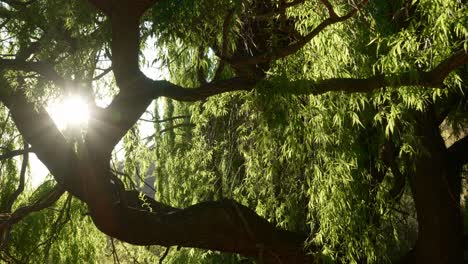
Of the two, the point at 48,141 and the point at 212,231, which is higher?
the point at 48,141

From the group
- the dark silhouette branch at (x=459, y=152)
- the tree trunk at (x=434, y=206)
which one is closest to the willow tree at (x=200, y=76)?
the tree trunk at (x=434, y=206)

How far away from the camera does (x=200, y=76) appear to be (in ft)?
11.3

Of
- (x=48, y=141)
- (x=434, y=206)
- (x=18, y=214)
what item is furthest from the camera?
(x=434, y=206)

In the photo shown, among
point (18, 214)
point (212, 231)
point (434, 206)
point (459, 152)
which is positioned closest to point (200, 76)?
point (212, 231)

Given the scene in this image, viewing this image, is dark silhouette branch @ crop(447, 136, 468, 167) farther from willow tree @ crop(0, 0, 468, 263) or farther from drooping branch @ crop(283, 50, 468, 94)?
drooping branch @ crop(283, 50, 468, 94)

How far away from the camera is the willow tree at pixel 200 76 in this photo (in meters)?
2.71

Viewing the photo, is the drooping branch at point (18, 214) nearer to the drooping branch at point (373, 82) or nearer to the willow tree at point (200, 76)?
the willow tree at point (200, 76)

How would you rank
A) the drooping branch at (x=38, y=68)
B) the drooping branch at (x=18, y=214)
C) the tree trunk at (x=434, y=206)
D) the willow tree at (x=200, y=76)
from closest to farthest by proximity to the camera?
1. the drooping branch at (x=38, y=68)
2. the willow tree at (x=200, y=76)
3. the drooping branch at (x=18, y=214)
4. the tree trunk at (x=434, y=206)

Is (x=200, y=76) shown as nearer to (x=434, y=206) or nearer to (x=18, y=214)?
(x=18, y=214)

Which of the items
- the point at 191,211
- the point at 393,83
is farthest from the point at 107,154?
the point at 393,83

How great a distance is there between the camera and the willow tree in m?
2.71

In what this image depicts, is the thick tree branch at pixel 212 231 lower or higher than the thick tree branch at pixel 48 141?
lower

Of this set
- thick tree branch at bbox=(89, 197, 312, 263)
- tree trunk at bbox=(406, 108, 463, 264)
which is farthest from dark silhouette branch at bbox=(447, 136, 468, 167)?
thick tree branch at bbox=(89, 197, 312, 263)

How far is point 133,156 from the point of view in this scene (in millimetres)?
3641
